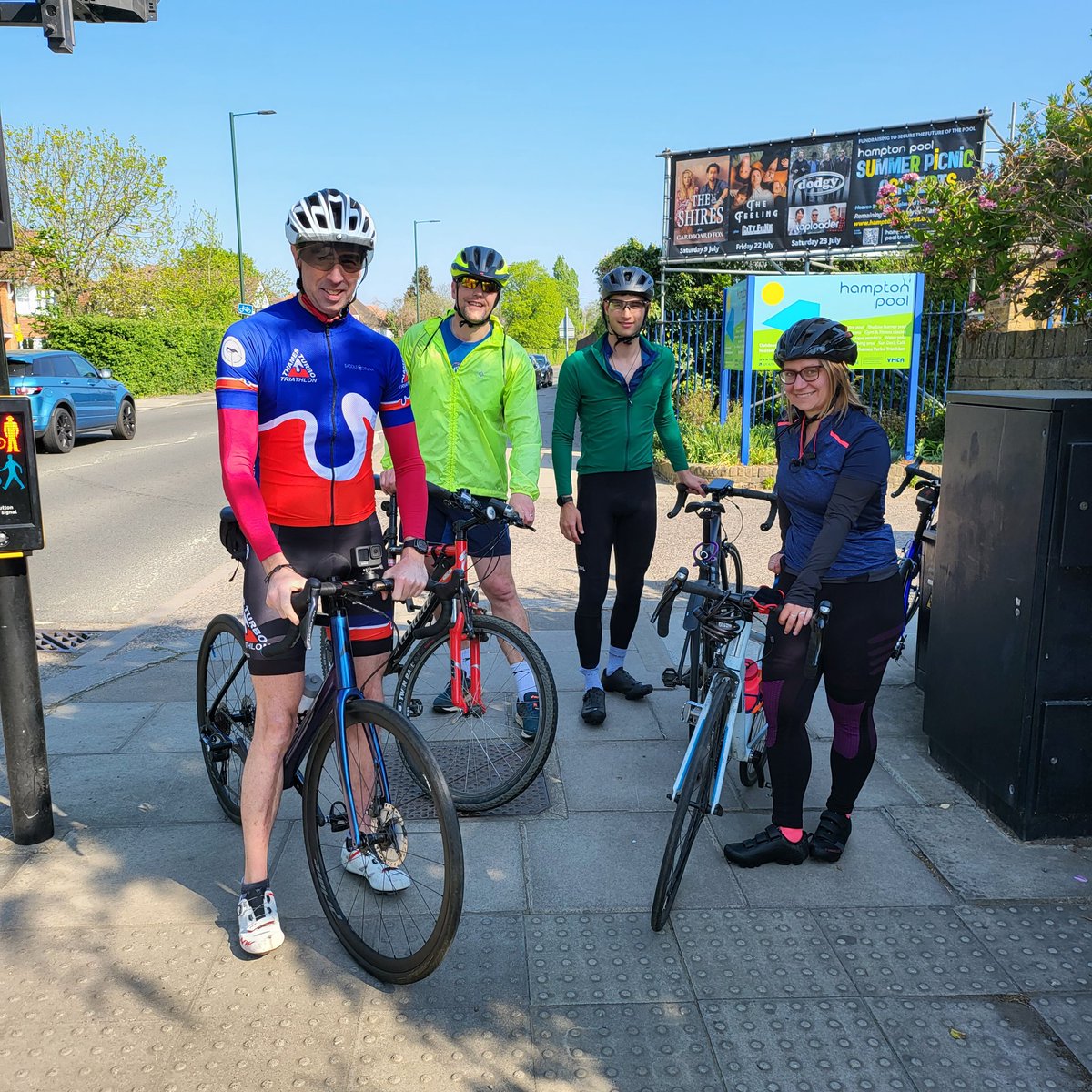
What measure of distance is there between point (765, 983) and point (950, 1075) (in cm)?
52

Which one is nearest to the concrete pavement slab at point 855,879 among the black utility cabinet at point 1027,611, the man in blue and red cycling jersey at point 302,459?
the black utility cabinet at point 1027,611

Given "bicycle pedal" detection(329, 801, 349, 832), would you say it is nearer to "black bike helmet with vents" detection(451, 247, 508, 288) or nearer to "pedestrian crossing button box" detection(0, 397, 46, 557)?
"pedestrian crossing button box" detection(0, 397, 46, 557)

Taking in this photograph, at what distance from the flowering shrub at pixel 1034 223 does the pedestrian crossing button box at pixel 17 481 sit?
3.90 metres

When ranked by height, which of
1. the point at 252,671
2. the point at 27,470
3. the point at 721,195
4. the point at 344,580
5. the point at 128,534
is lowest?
the point at 128,534

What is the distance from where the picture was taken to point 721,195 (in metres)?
20.1

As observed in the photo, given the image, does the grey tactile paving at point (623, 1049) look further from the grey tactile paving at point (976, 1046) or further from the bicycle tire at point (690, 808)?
the grey tactile paving at point (976, 1046)

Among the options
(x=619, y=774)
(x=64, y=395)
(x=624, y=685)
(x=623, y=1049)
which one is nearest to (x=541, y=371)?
(x=64, y=395)

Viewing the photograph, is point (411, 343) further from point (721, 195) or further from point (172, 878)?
point (721, 195)

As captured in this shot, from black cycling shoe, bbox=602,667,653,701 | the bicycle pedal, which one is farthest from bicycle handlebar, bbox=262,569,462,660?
black cycling shoe, bbox=602,667,653,701

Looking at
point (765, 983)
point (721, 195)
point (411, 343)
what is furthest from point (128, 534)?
point (721, 195)

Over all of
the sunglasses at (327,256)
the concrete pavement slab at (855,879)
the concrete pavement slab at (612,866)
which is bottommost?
the concrete pavement slab at (855,879)

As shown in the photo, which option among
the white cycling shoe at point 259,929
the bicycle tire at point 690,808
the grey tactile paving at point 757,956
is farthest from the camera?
the bicycle tire at point 690,808

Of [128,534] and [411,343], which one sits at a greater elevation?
[411,343]

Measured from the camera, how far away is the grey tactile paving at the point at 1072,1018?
255 centimetres
